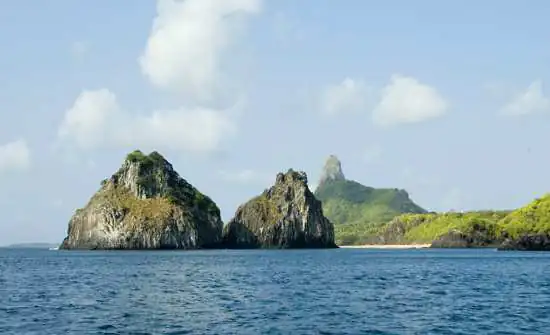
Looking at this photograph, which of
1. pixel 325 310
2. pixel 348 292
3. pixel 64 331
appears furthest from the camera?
pixel 348 292

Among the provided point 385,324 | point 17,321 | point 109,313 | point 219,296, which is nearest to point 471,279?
point 219,296

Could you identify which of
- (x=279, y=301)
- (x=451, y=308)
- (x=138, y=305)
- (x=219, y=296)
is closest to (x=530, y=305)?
(x=451, y=308)

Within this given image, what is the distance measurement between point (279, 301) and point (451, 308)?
63.0 feet

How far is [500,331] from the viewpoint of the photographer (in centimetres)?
5591

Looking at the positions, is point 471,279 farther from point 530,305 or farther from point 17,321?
point 17,321

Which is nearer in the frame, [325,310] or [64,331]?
[64,331]

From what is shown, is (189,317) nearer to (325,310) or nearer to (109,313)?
(109,313)

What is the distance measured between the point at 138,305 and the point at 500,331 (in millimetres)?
37412

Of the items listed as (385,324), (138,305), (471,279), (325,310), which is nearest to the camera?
(385,324)

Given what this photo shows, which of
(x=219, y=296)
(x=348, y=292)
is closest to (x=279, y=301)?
(x=219, y=296)

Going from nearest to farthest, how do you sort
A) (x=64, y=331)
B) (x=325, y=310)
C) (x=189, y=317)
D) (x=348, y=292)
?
(x=64, y=331) < (x=189, y=317) < (x=325, y=310) < (x=348, y=292)

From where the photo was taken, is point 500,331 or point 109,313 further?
point 109,313

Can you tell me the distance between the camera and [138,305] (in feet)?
245

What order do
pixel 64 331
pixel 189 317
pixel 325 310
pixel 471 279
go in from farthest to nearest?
pixel 471 279 → pixel 325 310 → pixel 189 317 → pixel 64 331
